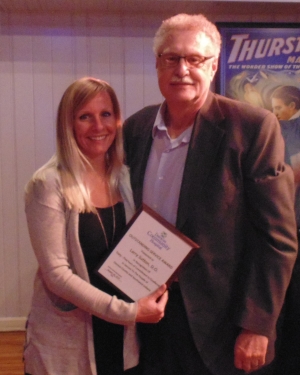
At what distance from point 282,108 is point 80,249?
6.87 feet

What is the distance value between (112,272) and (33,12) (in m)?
2.13

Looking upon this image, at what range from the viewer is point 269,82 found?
2973mm

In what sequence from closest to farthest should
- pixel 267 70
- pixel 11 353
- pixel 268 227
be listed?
1. pixel 268 227
2. pixel 11 353
3. pixel 267 70

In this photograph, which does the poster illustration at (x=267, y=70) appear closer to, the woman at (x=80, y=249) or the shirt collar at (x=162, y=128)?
the shirt collar at (x=162, y=128)

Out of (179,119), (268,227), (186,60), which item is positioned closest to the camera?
(268,227)

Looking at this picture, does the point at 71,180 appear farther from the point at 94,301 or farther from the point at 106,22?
the point at 106,22

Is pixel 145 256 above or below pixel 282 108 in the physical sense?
below

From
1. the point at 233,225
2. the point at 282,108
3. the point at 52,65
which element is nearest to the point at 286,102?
the point at 282,108

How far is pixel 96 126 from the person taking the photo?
151 cm

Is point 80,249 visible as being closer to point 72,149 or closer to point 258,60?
point 72,149

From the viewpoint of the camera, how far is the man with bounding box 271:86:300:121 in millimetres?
2982

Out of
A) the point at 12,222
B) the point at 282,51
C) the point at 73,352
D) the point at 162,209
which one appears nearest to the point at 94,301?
the point at 73,352

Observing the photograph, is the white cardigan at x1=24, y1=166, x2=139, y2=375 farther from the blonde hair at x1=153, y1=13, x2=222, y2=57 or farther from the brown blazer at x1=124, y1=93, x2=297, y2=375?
the blonde hair at x1=153, y1=13, x2=222, y2=57

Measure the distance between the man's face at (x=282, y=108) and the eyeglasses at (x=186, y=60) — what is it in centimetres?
167
